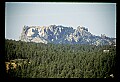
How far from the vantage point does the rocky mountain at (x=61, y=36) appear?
10.7 ft

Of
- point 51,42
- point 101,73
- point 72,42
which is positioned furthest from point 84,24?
point 101,73

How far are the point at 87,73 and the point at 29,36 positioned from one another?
1.06m

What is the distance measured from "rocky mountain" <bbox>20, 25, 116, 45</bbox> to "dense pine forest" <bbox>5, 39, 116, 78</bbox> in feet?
0.21

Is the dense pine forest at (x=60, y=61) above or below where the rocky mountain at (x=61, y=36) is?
below

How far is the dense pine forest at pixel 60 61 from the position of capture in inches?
130

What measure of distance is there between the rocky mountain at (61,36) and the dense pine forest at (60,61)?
63 millimetres

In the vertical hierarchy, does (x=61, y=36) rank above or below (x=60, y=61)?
above

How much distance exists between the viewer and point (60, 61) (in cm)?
333

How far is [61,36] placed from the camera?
131 inches

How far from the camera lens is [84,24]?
3.30 metres

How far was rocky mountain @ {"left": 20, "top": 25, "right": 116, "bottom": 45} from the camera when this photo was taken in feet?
10.7

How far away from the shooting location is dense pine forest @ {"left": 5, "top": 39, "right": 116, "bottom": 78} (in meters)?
3.29

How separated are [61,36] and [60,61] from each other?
1.27ft

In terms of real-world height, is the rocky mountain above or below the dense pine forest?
above
